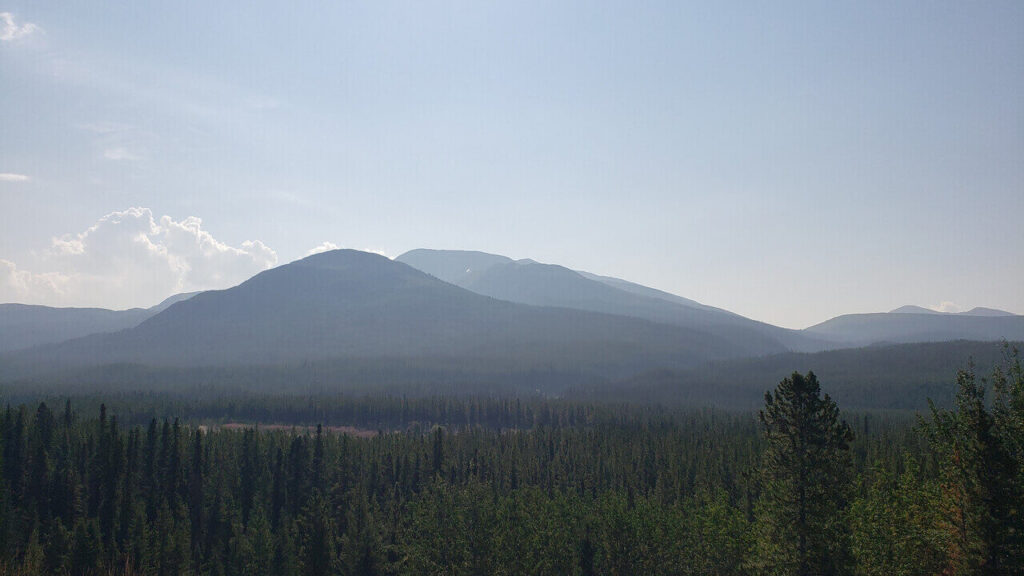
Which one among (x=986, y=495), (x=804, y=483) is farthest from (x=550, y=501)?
(x=986, y=495)

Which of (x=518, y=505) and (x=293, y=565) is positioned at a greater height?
(x=518, y=505)

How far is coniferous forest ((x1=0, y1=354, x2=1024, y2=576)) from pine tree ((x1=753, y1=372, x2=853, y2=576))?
128 millimetres

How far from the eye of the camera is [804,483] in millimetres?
43375

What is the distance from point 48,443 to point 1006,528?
135575mm

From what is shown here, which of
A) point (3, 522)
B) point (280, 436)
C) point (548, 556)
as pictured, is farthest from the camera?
point (280, 436)

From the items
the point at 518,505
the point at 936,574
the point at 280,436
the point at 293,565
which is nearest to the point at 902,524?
the point at 936,574

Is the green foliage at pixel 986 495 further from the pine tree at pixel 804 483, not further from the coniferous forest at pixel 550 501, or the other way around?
the pine tree at pixel 804 483

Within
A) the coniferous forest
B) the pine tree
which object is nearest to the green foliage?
the coniferous forest

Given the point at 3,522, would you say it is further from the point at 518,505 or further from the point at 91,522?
the point at 518,505

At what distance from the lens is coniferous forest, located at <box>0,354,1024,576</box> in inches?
1678

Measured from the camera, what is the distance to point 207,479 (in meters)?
114

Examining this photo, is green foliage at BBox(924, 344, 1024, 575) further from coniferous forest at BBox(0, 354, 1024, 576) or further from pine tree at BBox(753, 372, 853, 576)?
pine tree at BBox(753, 372, 853, 576)

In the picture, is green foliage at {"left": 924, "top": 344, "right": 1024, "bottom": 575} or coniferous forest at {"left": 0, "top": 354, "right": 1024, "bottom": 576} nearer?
green foliage at {"left": 924, "top": 344, "right": 1024, "bottom": 575}

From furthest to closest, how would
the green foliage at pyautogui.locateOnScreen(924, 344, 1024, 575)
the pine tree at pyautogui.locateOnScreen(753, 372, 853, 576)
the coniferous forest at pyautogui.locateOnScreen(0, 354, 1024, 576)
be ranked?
1. the pine tree at pyautogui.locateOnScreen(753, 372, 853, 576)
2. the coniferous forest at pyautogui.locateOnScreen(0, 354, 1024, 576)
3. the green foliage at pyautogui.locateOnScreen(924, 344, 1024, 575)
